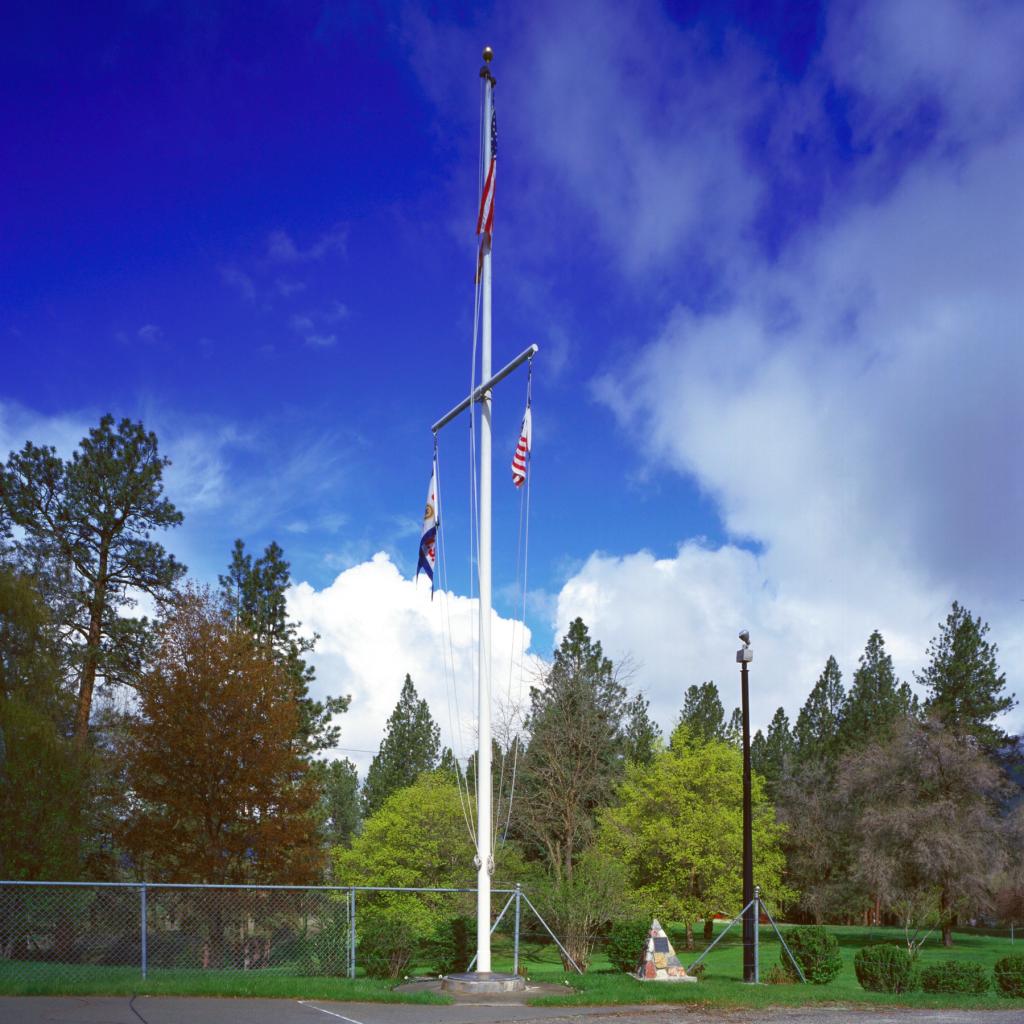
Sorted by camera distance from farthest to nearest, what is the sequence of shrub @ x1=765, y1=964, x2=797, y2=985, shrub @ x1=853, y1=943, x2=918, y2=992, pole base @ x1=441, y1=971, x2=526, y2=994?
shrub @ x1=765, y1=964, x2=797, y2=985
shrub @ x1=853, y1=943, x2=918, y2=992
pole base @ x1=441, y1=971, x2=526, y2=994

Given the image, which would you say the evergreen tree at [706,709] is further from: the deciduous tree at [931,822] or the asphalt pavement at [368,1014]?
the asphalt pavement at [368,1014]

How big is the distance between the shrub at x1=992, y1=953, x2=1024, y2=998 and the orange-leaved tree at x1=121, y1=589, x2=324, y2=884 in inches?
590

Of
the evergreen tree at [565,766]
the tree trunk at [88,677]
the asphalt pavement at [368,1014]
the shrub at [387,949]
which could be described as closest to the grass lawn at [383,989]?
the asphalt pavement at [368,1014]

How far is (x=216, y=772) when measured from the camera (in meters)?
22.6

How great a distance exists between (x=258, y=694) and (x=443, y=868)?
1593cm

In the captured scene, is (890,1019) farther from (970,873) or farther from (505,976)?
(970,873)

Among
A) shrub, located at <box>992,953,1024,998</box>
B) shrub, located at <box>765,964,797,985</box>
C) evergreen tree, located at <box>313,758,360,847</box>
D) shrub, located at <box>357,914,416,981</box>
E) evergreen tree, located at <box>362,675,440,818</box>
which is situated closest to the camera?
shrub, located at <box>992,953,1024,998</box>

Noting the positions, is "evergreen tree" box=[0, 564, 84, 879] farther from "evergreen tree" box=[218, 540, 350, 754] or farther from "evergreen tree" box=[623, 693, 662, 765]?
"evergreen tree" box=[623, 693, 662, 765]

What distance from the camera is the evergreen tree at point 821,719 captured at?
6353 centimetres

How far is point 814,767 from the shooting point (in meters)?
61.1

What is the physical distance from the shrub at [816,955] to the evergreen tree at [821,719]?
4905cm

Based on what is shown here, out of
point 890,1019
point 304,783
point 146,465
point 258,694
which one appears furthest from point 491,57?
point 146,465

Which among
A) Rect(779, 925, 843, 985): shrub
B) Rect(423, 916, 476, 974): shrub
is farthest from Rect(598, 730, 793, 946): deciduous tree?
Rect(423, 916, 476, 974): shrub

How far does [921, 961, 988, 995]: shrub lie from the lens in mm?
14570
